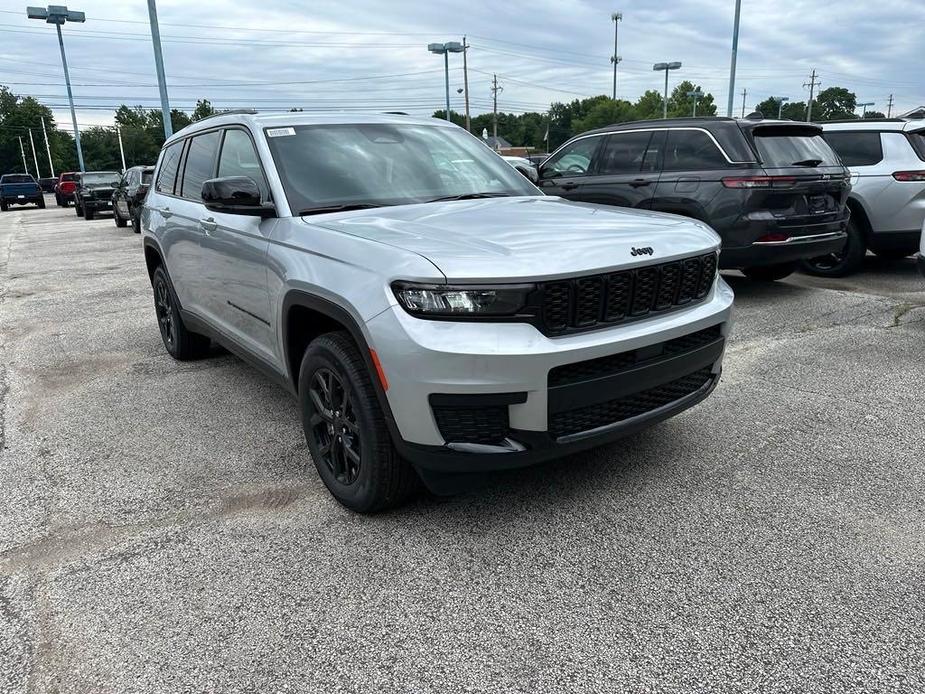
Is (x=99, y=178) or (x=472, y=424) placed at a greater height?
(x=99, y=178)

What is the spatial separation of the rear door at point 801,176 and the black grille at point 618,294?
4.21 m

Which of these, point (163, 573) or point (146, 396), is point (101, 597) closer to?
point (163, 573)

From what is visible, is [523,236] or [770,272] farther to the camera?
[770,272]

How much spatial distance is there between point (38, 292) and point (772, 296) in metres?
9.25

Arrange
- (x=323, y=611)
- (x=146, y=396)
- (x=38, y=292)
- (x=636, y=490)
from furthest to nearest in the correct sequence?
1. (x=38, y=292)
2. (x=146, y=396)
3. (x=636, y=490)
4. (x=323, y=611)

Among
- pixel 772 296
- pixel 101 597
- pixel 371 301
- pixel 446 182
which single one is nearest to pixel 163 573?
pixel 101 597

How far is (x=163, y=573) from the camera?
2807 mm

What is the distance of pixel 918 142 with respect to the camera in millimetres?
7898

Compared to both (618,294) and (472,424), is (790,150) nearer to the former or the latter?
(618,294)

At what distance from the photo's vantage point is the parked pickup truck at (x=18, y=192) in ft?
117

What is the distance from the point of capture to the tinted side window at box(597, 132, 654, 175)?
793cm

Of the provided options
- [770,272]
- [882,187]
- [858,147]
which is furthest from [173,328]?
[858,147]

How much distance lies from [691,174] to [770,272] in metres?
1.73

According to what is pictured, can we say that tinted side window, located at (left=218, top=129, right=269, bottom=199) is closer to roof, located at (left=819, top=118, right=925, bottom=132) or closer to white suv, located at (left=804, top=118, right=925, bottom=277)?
white suv, located at (left=804, top=118, right=925, bottom=277)
